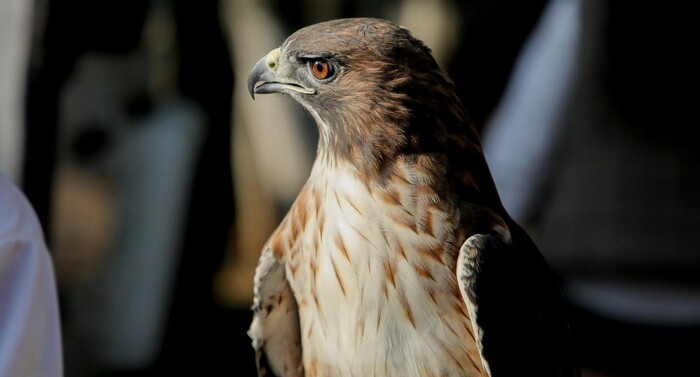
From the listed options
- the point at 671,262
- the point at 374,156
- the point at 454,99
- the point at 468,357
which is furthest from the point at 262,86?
the point at 671,262

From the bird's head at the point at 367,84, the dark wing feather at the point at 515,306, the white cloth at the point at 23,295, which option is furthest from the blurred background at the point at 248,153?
the white cloth at the point at 23,295

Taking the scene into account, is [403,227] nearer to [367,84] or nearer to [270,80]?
[367,84]

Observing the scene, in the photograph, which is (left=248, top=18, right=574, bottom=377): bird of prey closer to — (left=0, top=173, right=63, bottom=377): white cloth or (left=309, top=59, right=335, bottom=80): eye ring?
(left=309, top=59, right=335, bottom=80): eye ring

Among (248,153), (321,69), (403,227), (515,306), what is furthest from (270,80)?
(248,153)

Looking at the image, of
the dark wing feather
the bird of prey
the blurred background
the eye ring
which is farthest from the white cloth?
the blurred background

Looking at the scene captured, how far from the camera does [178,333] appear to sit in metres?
4.18

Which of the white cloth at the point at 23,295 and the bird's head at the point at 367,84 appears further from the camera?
the white cloth at the point at 23,295

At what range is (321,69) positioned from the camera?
1871 mm

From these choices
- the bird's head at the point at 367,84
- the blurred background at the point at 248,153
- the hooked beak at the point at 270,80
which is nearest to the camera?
the bird's head at the point at 367,84

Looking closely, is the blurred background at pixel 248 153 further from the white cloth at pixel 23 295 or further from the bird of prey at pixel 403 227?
the white cloth at pixel 23 295

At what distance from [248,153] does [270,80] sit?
6.52ft

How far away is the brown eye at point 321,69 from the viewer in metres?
1.86

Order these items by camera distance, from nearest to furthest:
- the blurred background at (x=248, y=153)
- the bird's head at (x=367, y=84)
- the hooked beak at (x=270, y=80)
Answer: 1. the bird's head at (x=367, y=84)
2. the hooked beak at (x=270, y=80)
3. the blurred background at (x=248, y=153)

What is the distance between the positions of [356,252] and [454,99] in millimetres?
362
